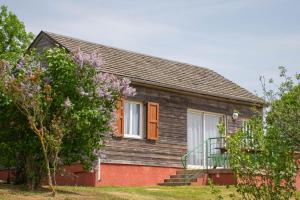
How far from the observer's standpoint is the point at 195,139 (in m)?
24.1

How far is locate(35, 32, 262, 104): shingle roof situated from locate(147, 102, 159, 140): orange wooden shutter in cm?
85

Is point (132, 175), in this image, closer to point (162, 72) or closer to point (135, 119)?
point (135, 119)

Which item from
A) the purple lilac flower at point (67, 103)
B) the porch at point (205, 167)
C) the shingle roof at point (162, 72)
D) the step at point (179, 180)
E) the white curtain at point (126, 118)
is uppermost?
the shingle roof at point (162, 72)

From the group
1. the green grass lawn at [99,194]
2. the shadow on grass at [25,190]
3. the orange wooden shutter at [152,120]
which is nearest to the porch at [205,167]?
the orange wooden shutter at [152,120]

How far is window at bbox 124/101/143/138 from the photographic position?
21.6 metres

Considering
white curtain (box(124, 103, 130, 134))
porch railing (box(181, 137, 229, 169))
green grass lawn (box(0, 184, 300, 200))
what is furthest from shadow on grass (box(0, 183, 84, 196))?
porch railing (box(181, 137, 229, 169))

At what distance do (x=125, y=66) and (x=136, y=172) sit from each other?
157 inches

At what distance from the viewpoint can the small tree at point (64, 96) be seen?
13.8 m

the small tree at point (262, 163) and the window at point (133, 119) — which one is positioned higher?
the window at point (133, 119)

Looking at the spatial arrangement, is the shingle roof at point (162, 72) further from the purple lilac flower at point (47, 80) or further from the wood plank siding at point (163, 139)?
the purple lilac flower at point (47, 80)

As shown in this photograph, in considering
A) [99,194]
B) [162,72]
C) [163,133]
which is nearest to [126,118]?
[163,133]

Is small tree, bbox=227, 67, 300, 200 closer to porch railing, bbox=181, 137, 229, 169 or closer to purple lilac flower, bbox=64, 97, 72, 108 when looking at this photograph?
purple lilac flower, bbox=64, 97, 72, 108

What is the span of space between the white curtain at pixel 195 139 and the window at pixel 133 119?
2.59 metres

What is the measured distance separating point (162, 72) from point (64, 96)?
1010 centimetres
